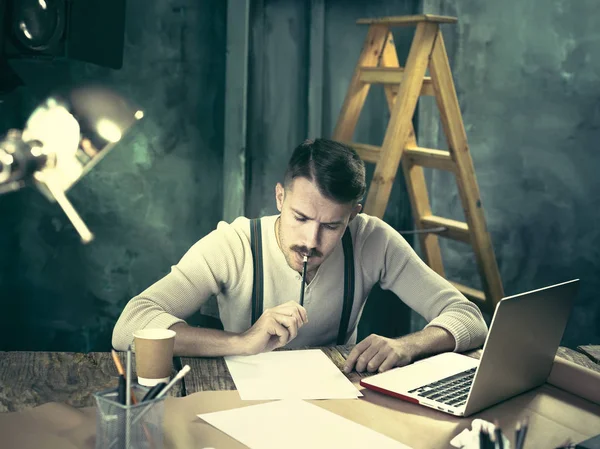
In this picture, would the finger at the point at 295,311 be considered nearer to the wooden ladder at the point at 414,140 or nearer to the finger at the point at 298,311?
the finger at the point at 298,311

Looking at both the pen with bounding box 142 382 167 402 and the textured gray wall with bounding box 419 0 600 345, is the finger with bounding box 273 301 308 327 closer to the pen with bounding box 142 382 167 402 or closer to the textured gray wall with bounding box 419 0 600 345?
the pen with bounding box 142 382 167 402

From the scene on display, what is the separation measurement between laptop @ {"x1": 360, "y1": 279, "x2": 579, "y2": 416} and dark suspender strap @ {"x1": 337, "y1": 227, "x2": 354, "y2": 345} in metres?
0.52

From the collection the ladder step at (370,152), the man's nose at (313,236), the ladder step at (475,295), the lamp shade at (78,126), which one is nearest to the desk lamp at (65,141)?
the lamp shade at (78,126)

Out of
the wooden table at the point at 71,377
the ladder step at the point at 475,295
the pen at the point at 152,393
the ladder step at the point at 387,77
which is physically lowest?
the ladder step at the point at 475,295

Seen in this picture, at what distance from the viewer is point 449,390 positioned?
4.99ft

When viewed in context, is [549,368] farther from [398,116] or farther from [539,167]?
[539,167]

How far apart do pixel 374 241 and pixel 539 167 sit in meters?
1.36

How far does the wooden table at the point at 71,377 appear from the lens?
142cm

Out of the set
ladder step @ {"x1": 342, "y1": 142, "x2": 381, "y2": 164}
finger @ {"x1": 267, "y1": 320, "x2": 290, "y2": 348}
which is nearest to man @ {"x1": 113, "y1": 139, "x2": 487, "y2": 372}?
finger @ {"x1": 267, "y1": 320, "x2": 290, "y2": 348}

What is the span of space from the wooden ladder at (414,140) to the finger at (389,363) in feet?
3.95

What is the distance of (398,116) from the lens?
2.86 m

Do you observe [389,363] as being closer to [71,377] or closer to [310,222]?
[310,222]

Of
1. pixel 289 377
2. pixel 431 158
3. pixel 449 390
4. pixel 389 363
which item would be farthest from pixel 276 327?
pixel 431 158

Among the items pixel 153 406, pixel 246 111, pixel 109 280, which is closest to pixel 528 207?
pixel 246 111
